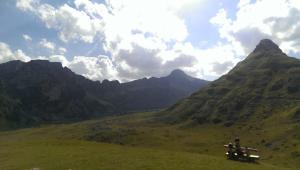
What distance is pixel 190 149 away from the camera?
17350 cm

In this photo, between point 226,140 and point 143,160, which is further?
point 226,140

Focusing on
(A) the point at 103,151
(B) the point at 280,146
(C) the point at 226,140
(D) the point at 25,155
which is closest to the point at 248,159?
(A) the point at 103,151

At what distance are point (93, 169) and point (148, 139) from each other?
15861cm

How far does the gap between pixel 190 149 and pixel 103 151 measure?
124397mm

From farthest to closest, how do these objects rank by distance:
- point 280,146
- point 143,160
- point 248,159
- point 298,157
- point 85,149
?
point 280,146, point 298,157, point 85,149, point 248,159, point 143,160

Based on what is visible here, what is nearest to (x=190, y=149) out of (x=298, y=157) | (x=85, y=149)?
(x=298, y=157)

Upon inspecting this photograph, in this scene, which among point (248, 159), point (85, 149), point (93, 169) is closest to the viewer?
point (93, 169)

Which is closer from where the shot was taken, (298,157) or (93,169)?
(93,169)

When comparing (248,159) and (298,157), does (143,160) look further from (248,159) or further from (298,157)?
(298,157)

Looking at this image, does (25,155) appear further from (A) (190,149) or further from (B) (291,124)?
(B) (291,124)

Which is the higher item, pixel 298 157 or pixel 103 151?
pixel 103 151

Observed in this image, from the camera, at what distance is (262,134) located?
632 ft

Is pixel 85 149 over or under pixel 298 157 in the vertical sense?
over

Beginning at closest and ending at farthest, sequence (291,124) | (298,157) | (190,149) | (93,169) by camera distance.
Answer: (93,169) → (298,157) → (190,149) → (291,124)
